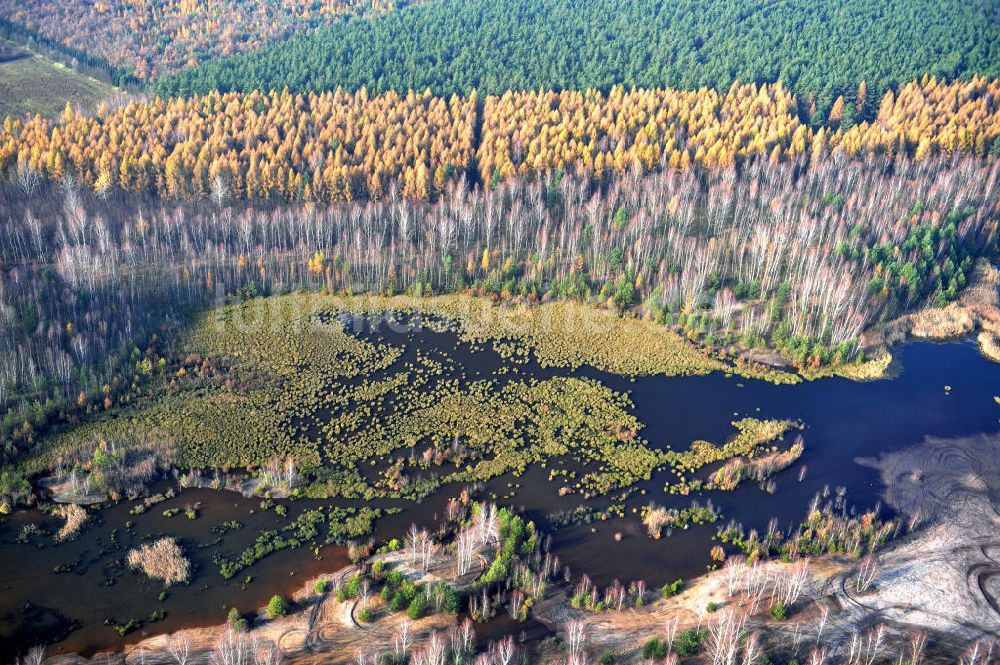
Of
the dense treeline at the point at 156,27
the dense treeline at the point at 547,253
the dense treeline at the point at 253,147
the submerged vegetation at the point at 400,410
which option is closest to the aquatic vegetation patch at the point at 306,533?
the submerged vegetation at the point at 400,410

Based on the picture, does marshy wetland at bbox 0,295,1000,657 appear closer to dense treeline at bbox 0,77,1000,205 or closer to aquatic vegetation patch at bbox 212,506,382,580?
aquatic vegetation patch at bbox 212,506,382,580

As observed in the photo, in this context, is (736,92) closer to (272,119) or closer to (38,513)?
(272,119)

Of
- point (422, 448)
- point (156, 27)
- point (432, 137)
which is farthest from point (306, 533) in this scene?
point (156, 27)

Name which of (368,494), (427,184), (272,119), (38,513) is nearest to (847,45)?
(427,184)

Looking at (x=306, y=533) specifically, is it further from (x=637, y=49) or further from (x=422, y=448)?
(x=637, y=49)

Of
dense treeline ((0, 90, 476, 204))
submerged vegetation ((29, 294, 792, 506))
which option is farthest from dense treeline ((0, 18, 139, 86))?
submerged vegetation ((29, 294, 792, 506))

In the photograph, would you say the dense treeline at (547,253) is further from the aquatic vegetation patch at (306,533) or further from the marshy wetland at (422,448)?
the aquatic vegetation patch at (306,533)
